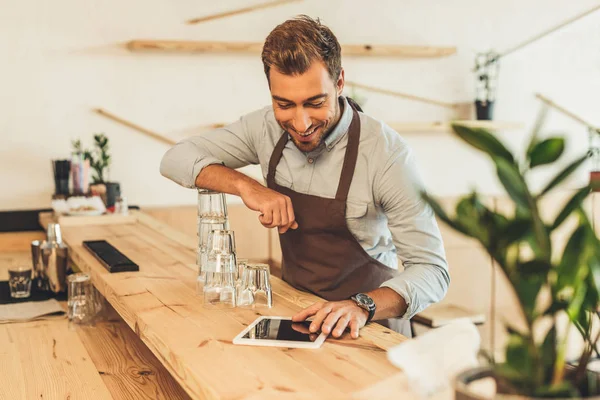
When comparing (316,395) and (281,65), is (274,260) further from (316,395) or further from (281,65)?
(316,395)

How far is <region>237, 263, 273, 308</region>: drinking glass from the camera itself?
1.85 metres

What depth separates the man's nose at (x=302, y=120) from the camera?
2.15m

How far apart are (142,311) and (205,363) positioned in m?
0.46

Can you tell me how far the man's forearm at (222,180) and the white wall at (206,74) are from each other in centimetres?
177

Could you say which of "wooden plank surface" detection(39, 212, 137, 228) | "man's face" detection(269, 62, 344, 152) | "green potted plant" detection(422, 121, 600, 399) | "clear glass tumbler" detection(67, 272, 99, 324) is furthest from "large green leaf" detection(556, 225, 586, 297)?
"wooden plank surface" detection(39, 212, 137, 228)

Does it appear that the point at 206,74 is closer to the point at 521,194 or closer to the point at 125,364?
the point at 125,364

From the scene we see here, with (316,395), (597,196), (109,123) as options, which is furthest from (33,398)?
(597,196)

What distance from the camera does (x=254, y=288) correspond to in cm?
185

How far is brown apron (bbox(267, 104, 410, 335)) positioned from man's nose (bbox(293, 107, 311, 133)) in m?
0.22

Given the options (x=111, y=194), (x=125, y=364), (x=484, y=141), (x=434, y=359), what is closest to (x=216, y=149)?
(x=125, y=364)

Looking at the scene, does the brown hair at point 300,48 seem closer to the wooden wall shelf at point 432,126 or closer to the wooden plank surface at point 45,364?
the wooden plank surface at point 45,364

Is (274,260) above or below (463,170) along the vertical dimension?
below

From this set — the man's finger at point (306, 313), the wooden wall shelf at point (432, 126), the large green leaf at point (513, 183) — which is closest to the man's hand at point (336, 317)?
the man's finger at point (306, 313)

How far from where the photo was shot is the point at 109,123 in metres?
4.04
